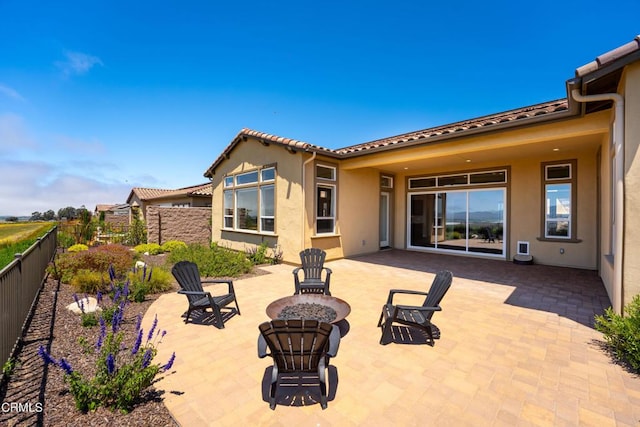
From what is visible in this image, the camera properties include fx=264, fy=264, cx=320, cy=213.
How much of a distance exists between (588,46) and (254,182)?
40.7ft

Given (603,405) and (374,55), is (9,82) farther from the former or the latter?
(603,405)

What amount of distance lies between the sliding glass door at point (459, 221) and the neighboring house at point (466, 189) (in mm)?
41

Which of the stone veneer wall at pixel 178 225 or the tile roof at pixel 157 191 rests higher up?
the tile roof at pixel 157 191

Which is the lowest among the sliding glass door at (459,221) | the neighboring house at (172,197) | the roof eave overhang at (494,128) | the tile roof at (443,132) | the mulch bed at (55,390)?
the mulch bed at (55,390)

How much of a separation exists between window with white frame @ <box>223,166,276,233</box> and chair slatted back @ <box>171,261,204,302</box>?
5356mm

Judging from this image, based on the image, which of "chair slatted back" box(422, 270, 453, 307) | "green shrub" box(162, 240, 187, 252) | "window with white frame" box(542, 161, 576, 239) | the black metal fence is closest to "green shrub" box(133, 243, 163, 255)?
"green shrub" box(162, 240, 187, 252)

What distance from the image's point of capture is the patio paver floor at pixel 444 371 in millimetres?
2443

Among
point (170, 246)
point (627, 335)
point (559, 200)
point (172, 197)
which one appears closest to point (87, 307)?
point (627, 335)

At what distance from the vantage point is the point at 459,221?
Answer: 10.8 meters

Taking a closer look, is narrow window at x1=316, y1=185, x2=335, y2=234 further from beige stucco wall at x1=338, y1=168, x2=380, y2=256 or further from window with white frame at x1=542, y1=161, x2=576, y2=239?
window with white frame at x1=542, y1=161, x2=576, y2=239

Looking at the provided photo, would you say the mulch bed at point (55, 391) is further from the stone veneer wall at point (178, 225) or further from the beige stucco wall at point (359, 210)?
the stone veneer wall at point (178, 225)

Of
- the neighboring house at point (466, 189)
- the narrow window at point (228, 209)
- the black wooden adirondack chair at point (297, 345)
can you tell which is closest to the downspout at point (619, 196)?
the neighboring house at point (466, 189)

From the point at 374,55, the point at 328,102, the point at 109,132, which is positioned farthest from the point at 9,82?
the point at 374,55

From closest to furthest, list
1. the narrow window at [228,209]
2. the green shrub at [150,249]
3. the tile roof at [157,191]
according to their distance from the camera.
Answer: the green shrub at [150,249]
the narrow window at [228,209]
the tile roof at [157,191]
